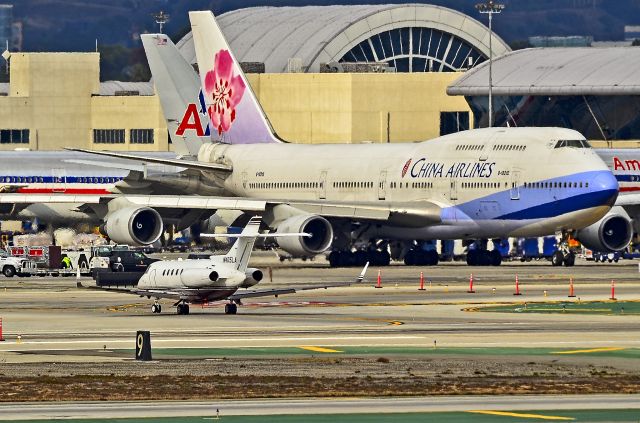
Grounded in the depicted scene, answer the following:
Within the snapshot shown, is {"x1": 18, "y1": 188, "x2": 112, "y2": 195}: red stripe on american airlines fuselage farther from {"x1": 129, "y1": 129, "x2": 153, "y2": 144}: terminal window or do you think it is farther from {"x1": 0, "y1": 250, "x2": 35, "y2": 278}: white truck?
{"x1": 129, "y1": 129, "x2": 153, "y2": 144}: terminal window

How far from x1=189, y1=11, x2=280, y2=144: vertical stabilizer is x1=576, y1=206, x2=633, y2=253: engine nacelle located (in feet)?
56.6

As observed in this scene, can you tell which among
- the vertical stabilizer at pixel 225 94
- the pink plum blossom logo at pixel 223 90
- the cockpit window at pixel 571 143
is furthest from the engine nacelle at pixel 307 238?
the pink plum blossom logo at pixel 223 90

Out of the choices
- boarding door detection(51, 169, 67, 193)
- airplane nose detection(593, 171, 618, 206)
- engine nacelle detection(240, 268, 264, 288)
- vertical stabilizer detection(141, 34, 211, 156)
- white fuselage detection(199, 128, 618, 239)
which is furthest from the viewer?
boarding door detection(51, 169, 67, 193)

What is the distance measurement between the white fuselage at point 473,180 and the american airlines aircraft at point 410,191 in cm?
4

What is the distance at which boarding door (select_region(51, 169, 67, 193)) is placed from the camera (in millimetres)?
106750

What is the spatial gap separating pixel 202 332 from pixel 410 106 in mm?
81555

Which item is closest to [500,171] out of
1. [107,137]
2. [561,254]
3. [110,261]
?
[561,254]

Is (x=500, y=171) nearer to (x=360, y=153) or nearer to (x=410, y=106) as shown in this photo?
(x=360, y=153)

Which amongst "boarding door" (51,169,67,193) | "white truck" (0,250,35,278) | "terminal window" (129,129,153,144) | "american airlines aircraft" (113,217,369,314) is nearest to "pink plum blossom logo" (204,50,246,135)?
"white truck" (0,250,35,278)

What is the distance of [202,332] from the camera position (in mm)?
44062

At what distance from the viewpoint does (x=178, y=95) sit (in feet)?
308

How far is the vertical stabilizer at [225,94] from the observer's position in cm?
8906

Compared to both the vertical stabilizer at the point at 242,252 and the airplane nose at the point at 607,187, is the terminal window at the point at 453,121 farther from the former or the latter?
the vertical stabilizer at the point at 242,252

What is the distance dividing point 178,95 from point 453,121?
36.4m
